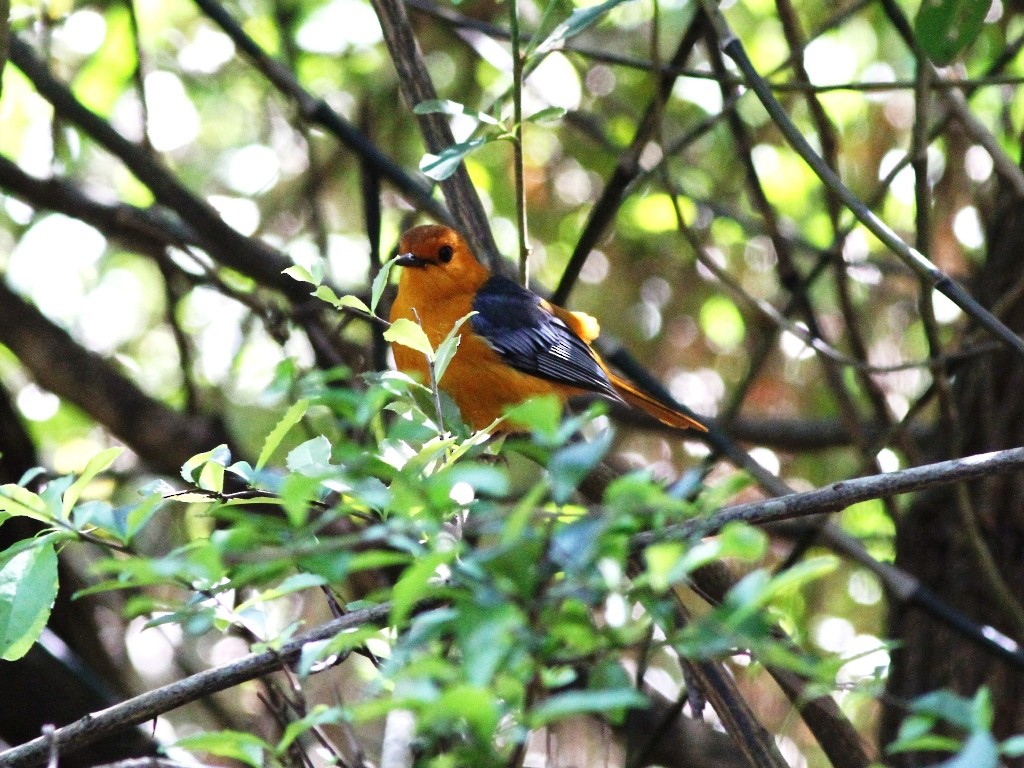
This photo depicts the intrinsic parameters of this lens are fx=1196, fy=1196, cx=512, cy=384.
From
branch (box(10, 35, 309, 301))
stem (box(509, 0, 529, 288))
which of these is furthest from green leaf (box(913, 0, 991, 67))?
branch (box(10, 35, 309, 301))

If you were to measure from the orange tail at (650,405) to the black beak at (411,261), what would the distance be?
105cm

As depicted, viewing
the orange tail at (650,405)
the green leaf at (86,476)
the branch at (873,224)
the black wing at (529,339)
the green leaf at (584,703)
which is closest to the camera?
the green leaf at (584,703)

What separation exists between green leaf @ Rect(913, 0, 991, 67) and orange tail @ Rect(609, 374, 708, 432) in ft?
6.21

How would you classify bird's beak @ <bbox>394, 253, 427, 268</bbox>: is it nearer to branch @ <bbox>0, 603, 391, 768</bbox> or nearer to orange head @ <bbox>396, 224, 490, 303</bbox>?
orange head @ <bbox>396, 224, 490, 303</bbox>

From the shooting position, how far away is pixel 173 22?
22.5 ft

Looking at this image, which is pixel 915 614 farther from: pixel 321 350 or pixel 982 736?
pixel 982 736

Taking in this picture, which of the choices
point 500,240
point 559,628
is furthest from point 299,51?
point 559,628

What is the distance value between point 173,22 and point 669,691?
15.2ft

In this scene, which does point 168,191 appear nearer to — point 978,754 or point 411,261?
point 411,261

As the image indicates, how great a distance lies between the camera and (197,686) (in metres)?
2.15

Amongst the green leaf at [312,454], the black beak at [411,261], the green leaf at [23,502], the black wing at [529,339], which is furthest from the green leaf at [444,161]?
the black beak at [411,261]

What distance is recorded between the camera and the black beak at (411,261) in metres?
5.12

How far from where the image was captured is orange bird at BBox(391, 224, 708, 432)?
16.3 ft

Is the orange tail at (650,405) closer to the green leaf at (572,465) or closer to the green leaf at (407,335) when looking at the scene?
the green leaf at (407,335)
